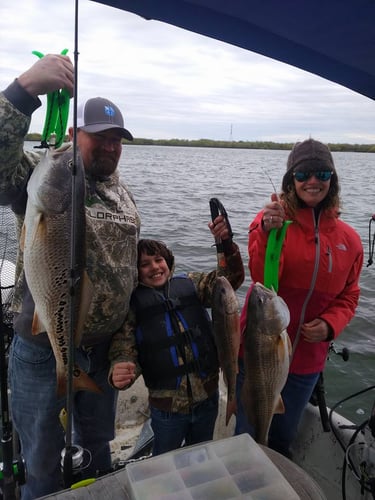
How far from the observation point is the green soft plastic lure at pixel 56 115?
1919mm

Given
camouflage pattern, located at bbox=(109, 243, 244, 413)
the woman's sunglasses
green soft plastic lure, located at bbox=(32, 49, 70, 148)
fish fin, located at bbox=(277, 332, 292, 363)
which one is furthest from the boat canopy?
fish fin, located at bbox=(277, 332, 292, 363)

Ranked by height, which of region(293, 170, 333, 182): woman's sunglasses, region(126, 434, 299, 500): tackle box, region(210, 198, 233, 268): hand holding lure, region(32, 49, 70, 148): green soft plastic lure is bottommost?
region(126, 434, 299, 500): tackle box

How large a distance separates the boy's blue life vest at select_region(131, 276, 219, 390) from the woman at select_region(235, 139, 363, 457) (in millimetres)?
358

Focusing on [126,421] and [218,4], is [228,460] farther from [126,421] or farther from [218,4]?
[126,421]

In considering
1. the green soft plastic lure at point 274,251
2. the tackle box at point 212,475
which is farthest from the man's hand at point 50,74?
the tackle box at point 212,475

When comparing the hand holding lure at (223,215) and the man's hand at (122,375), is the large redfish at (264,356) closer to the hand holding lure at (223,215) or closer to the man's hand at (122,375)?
the hand holding lure at (223,215)

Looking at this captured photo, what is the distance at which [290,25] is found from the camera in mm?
2055

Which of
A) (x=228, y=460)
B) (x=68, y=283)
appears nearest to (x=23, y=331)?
(x=68, y=283)

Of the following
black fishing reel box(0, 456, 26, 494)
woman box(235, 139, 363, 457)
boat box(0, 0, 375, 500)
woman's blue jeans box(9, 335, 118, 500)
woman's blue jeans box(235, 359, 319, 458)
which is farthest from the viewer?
woman's blue jeans box(235, 359, 319, 458)

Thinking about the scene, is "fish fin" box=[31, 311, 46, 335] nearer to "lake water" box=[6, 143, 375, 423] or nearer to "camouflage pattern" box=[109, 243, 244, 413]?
"camouflage pattern" box=[109, 243, 244, 413]

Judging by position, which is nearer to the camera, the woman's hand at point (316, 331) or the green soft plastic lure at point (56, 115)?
the green soft plastic lure at point (56, 115)

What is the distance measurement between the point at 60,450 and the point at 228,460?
4.59 ft

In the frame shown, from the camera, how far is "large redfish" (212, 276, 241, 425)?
8.55 feet

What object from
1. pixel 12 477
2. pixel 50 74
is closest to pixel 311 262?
pixel 50 74
